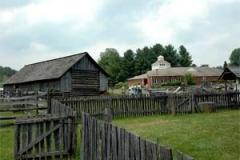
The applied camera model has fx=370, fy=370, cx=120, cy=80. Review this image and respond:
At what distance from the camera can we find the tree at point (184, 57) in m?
122

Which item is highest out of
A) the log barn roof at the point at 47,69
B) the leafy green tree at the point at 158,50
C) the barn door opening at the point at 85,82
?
the leafy green tree at the point at 158,50

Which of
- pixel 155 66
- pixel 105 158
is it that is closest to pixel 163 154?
pixel 105 158

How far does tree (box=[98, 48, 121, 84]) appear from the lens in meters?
117

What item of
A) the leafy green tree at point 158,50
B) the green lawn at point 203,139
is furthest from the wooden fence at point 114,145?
the leafy green tree at point 158,50

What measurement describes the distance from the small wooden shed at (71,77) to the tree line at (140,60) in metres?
68.7

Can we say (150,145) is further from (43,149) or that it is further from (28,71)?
(28,71)

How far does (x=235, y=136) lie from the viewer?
12.4 meters

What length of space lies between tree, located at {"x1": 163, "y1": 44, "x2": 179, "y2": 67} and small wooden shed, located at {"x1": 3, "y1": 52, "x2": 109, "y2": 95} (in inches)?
3228

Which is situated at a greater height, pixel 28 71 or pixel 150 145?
pixel 28 71

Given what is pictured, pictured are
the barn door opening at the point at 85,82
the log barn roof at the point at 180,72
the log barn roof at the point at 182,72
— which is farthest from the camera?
the log barn roof at the point at 182,72

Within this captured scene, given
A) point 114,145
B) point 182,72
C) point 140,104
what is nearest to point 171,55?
point 182,72

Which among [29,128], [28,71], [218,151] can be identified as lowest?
[218,151]

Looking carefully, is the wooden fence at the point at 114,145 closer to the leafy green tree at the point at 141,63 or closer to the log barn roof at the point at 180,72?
the log barn roof at the point at 180,72

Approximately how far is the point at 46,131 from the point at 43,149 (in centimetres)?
53
